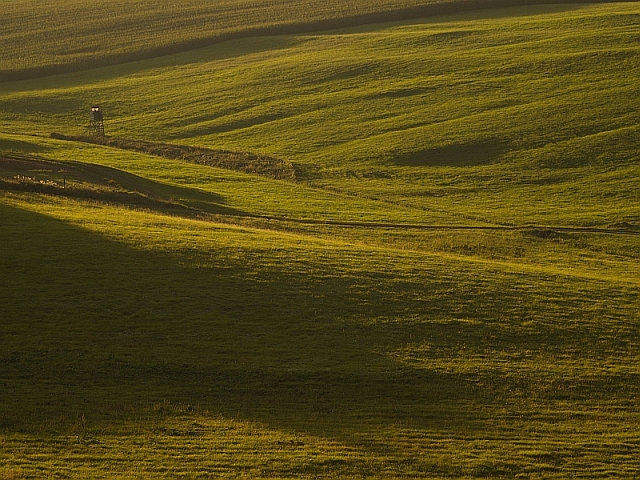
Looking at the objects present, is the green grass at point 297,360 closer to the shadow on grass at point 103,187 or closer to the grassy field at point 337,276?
the grassy field at point 337,276

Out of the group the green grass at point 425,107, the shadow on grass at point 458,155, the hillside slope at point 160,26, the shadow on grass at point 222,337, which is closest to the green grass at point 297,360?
the shadow on grass at point 222,337

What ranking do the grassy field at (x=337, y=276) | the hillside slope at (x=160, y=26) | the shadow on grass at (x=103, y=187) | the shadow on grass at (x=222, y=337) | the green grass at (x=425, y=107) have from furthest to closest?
the hillside slope at (x=160, y=26) < the green grass at (x=425, y=107) < the shadow on grass at (x=103, y=187) < the shadow on grass at (x=222, y=337) < the grassy field at (x=337, y=276)

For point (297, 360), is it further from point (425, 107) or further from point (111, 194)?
point (425, 107)

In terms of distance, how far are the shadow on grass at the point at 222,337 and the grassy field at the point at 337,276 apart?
81 millimetres

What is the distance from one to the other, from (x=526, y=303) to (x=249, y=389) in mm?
10478

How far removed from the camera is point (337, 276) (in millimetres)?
32406

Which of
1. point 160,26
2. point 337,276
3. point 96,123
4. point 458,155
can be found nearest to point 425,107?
point 458,155

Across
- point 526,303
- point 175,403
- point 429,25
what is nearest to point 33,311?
point 175,403

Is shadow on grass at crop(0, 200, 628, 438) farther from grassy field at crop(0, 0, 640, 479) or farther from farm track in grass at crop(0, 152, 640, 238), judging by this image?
farm track in grass at crop(0, 152, 640, 238)

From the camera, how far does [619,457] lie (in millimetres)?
21859

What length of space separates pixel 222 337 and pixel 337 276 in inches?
239

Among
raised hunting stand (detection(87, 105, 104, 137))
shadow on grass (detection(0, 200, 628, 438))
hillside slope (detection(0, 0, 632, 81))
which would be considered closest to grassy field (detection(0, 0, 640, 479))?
shadow on grass (detection(0, 200, 628, 438))

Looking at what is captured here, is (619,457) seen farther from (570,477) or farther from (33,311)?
(33,311)

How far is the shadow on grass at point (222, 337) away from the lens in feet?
78.7
